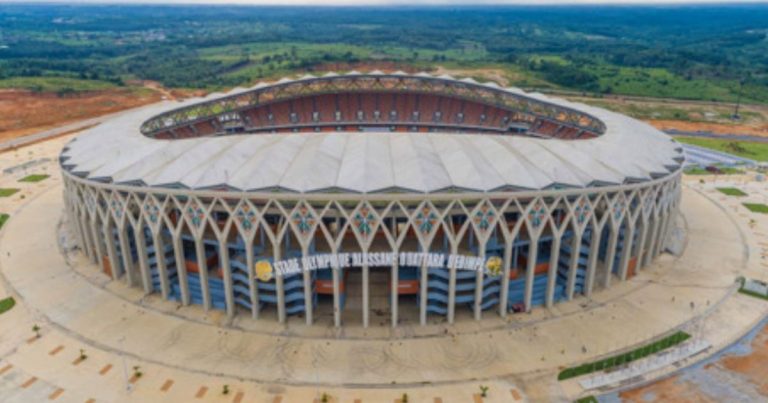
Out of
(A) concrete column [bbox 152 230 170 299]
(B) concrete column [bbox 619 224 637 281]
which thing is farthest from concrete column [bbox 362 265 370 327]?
(B) concrete column [bbox 619 224 637 281]

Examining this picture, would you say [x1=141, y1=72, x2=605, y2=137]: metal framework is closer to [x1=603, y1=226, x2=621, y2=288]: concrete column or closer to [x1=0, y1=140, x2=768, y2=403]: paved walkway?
[x1=603, y1=226, x2=621, y2=288]: concrete column

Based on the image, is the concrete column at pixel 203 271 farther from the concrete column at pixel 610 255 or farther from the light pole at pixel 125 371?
the concrete column at pixel 610 255

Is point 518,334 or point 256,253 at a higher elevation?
point 256,253

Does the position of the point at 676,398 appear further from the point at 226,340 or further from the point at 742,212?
the point at 742,212

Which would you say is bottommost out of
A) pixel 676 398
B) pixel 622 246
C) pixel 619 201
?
pixel 676 398

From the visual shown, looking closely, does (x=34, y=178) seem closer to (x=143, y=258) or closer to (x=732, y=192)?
(x=143, y=258)

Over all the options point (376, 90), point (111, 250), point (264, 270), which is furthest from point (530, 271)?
point (376, 90)

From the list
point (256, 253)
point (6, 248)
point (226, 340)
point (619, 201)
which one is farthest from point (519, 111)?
point (6, 248)
